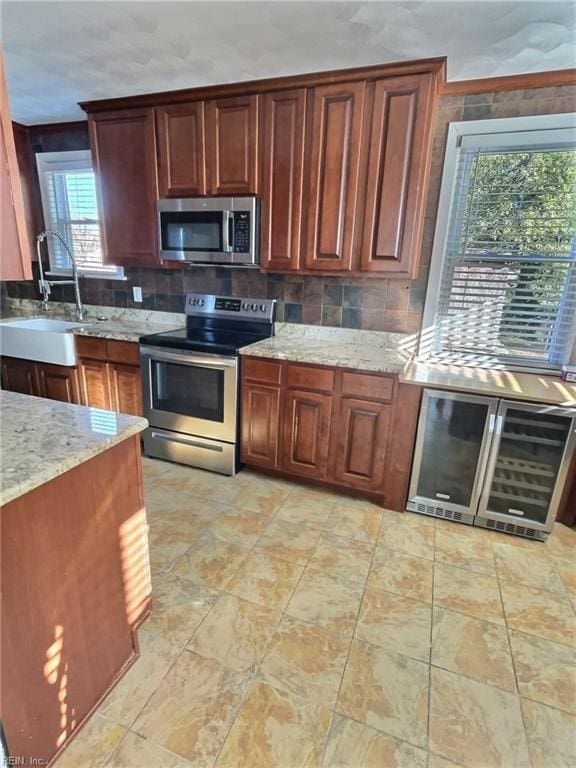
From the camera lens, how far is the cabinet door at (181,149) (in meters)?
2.52

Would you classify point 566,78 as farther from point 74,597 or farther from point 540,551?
point 74,597

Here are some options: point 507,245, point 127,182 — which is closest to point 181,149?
point 127,182

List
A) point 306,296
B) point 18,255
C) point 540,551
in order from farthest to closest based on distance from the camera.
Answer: point 306,296 → point 540,551 → point 18,255

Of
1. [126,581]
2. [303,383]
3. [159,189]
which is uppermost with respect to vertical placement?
[159,189]

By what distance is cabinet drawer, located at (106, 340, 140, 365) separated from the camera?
283 cm

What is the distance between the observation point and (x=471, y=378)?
2.28 m

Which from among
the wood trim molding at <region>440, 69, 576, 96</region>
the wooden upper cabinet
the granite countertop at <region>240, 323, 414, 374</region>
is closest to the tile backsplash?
the granite countertop at <region>240, 323, 414, 374</region>

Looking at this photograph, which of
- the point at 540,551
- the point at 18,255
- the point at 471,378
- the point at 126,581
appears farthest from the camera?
the point at 471,378

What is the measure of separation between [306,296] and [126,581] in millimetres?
2084

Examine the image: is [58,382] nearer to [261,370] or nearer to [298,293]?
[261,370]

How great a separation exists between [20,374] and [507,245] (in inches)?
145

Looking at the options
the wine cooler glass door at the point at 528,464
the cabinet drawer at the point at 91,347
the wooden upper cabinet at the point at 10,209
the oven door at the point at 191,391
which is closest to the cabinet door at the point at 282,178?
the oven door at the point at 191,391

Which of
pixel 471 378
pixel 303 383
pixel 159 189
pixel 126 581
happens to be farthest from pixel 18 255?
pixel 471 378

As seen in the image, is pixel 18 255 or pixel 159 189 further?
pixel 159 189
